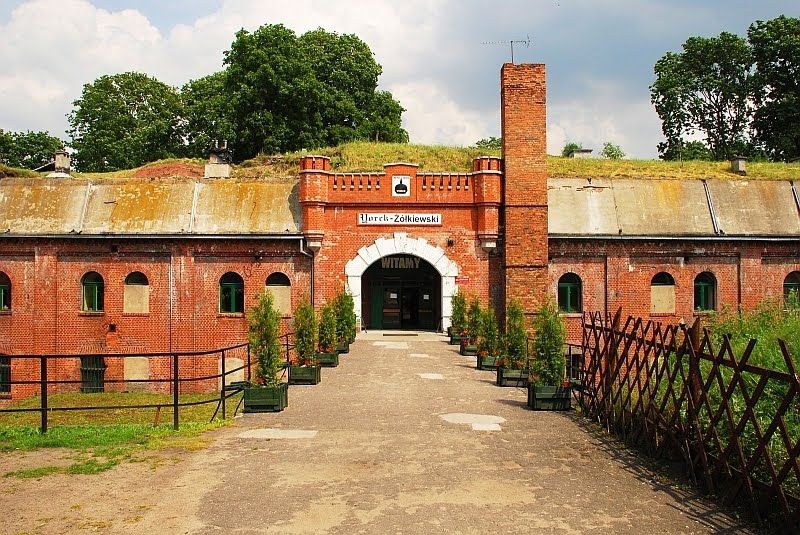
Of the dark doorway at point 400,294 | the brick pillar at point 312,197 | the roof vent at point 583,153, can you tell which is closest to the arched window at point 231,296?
the brick pillar at point 312,197

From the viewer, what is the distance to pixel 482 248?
23.5 metres

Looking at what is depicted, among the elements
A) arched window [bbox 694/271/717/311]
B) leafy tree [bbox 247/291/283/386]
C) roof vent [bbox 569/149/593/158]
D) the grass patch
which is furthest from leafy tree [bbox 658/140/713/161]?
the grass patch

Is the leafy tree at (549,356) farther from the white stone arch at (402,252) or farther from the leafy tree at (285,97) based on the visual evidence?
the leafy tree at (285,97)

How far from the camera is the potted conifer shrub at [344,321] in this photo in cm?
1988

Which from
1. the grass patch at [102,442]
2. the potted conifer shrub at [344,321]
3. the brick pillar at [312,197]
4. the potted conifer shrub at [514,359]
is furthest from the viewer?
the brick pillar at [312,197]

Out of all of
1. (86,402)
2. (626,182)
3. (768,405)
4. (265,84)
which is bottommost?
(86,402)

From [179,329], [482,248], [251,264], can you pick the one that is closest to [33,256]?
[179,329]

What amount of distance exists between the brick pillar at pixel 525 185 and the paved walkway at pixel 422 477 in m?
10.5

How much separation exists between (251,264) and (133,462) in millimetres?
15279

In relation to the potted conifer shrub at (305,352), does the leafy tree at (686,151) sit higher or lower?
higher

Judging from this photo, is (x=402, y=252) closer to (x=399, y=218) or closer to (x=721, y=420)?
(x=399, y=218)

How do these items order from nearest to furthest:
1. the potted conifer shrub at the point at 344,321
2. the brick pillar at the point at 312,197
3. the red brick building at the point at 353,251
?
the potted conifer shrub at the point at 344,321 → the brick pillar at the point at 312,197 → the red brick building at the point at 353,251

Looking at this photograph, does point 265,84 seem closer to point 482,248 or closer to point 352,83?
point 352,83

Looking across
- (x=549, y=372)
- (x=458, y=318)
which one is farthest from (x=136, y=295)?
(x=549, y=372)
